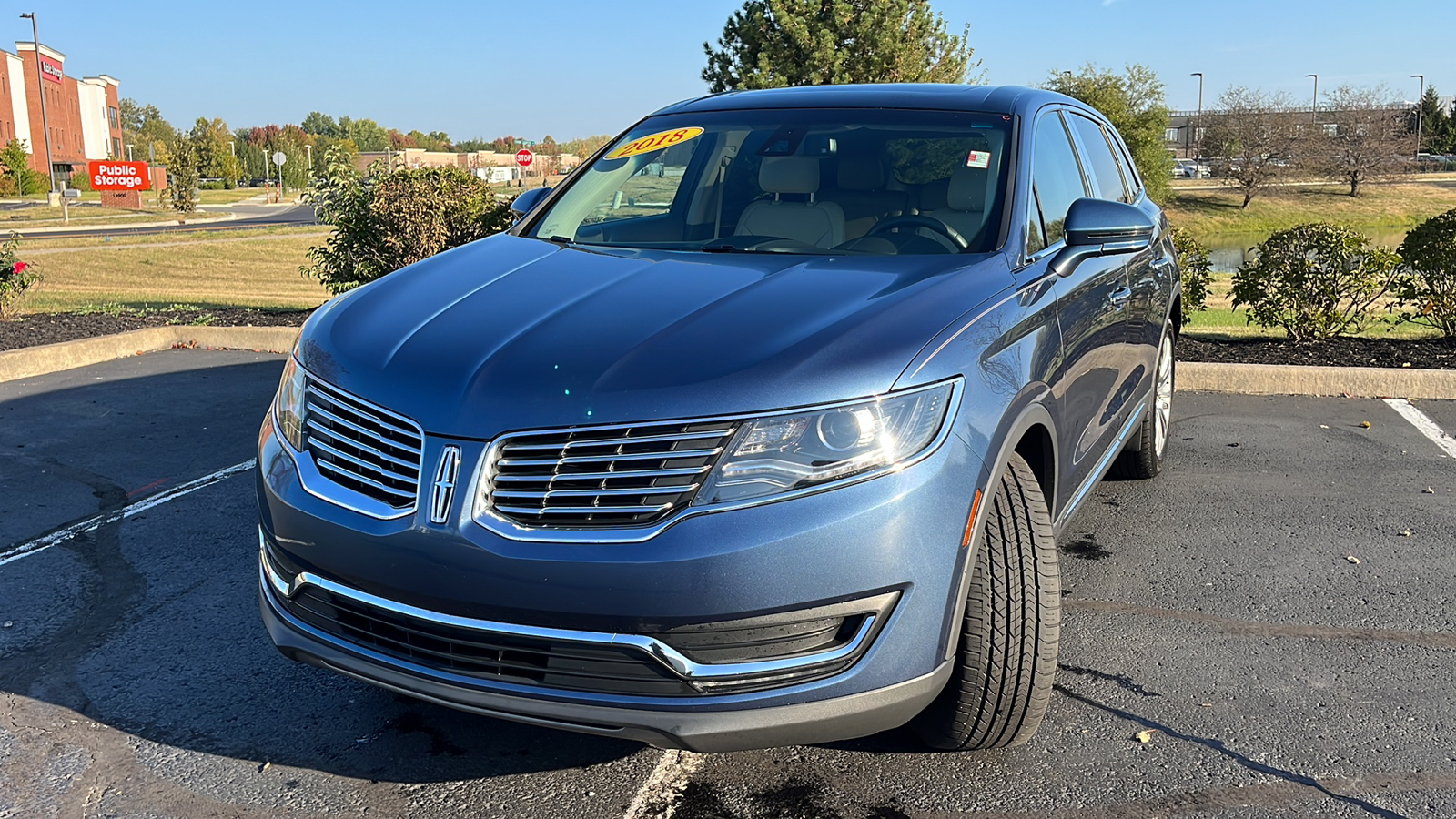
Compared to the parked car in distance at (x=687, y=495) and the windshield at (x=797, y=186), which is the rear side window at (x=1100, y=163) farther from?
the parked car in distance at (x=687, y=495)

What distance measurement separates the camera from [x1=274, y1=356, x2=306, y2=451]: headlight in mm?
2760

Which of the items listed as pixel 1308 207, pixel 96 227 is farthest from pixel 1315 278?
pixel 1308 207

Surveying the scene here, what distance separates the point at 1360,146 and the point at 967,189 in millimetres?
70978

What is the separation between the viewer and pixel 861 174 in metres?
3.86

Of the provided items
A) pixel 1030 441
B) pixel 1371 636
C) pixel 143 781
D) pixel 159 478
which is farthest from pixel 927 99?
pixel 159 478

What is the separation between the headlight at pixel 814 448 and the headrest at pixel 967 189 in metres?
1.33

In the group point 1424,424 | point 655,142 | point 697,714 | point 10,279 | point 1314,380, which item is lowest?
point 1424,424

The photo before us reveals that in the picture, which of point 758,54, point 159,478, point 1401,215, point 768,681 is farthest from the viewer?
point 1401,215

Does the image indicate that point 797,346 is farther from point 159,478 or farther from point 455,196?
point 455,196

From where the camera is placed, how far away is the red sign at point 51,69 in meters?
81.1

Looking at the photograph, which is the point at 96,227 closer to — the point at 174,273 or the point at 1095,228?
the point at 174,273

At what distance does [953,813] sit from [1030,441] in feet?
3.20

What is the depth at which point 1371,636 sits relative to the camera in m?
3.79

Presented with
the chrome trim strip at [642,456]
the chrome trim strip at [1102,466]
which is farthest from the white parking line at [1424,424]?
the chrome trim strip at [642,456]
